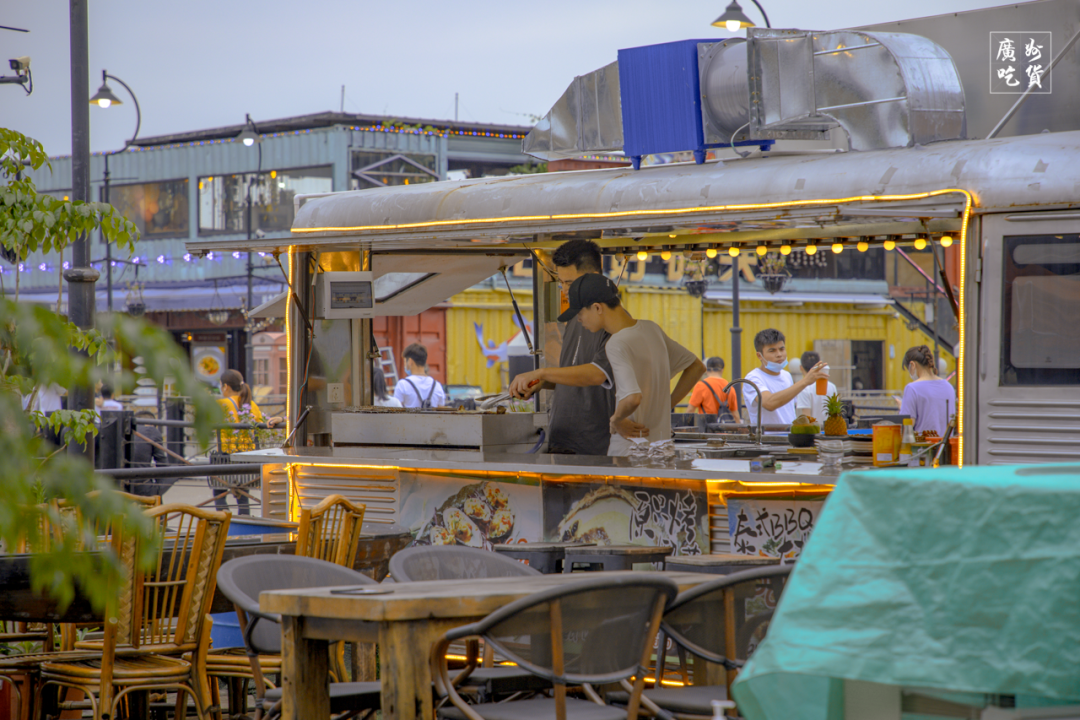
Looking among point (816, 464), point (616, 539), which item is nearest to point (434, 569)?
point (616, 539)

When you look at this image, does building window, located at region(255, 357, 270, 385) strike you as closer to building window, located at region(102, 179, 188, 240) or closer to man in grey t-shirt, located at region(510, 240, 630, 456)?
building window, located at region(102, 179, 188, 240)

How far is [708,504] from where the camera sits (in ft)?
21.4

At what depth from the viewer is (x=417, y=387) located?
47.0 feet

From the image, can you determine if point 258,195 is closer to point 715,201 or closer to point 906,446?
point 715,201

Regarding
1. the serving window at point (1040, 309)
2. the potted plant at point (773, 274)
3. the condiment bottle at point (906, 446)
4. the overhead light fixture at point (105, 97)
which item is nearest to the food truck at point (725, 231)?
the serving window at point (1040, 309)

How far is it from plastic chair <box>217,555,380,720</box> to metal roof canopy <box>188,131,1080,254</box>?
2.87 meters

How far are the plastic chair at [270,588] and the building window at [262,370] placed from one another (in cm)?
3008

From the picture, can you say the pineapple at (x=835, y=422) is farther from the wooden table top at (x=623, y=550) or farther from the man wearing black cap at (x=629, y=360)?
the wooden table top at (x=623, y=550)

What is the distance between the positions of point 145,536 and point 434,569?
3.44m

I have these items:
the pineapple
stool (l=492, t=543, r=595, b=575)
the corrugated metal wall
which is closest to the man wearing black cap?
the pineapple

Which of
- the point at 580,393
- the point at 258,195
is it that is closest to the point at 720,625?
the point at 580,393

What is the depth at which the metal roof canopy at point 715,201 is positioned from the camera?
5.97m

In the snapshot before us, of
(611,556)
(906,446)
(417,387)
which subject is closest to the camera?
(611,556)

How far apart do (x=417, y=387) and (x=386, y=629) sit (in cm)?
1062
